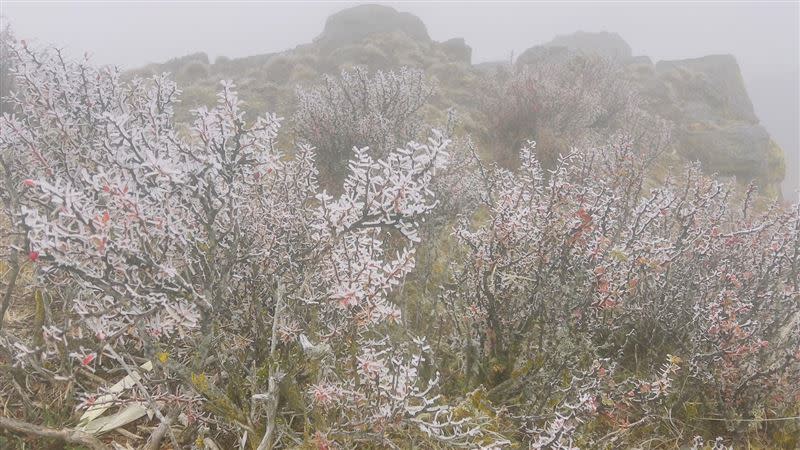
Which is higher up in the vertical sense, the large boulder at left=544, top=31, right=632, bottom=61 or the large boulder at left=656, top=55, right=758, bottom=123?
the large boulder at left=544, top=31, right=632, bottom=61

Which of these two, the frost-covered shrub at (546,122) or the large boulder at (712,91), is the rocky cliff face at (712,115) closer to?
the large boulder at (712,91)

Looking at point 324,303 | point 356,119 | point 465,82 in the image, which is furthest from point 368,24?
point 324,303

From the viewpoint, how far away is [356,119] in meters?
4.83

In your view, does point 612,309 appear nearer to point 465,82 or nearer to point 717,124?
point 465,82

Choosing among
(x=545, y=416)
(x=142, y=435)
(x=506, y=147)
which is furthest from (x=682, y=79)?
(x=142, y=435)

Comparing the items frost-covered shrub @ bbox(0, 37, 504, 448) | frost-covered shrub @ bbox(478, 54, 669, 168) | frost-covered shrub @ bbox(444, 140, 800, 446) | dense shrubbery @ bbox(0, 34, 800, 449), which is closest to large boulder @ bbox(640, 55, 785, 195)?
frost-covered shrub @ bbox(478, 54, 669, 168)

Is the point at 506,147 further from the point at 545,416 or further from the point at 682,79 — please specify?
the point at 682,79

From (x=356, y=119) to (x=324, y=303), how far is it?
10.1 feet

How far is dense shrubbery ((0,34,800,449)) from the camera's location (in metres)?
1.58

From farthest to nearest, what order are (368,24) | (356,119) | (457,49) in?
(368,24)
(457,49)
(356,119)

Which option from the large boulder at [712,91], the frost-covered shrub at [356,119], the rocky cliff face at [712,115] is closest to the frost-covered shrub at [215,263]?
the frost-covered shrub at [356,119]

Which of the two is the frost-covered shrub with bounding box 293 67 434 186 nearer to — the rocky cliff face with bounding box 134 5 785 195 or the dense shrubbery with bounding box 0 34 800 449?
the dense shrubbery with bounding box 0 34 800 449

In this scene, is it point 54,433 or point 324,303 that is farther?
point 324,303

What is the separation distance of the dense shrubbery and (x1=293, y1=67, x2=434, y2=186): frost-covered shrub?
1.79 metres
